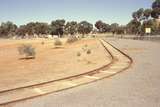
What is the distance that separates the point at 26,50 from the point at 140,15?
133590 mm

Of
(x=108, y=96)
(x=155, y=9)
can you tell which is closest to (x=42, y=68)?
(x=108, y=96)

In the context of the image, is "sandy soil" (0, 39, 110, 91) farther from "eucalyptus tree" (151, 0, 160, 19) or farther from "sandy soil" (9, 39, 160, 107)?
"eucalyptus tree" (151, 0, 160, 19)

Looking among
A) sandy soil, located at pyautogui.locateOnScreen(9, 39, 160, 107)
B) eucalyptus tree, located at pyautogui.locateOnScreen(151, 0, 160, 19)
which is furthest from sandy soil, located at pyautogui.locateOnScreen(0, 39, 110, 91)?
eucalyptus tree, located at pyautogui.locateOnScreen(151, 0, 160, 19)

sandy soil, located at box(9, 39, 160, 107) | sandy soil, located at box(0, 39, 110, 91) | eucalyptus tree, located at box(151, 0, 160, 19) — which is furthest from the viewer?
eucalyptus tree, located at box(151, 0, 160, 19)

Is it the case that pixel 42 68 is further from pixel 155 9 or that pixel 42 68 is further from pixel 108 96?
pixel 155 9

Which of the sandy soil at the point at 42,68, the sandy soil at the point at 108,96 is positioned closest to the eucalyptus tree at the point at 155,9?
the sandy soil at the point at 42,68

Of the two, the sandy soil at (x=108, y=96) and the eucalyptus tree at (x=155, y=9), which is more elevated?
the eucalyptus tree at (x=155, y=9)

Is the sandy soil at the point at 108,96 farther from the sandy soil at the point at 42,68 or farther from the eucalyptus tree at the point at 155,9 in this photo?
the eucalyptus tree at the point at 155,9

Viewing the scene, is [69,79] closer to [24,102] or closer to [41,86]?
[41,86]

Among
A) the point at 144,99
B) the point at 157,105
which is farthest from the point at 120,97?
the point at 157,105

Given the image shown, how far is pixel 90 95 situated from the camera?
9023 mm

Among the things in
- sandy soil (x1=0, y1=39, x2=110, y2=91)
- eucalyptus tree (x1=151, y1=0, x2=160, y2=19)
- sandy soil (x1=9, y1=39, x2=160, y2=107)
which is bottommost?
sandy soil (x1=0, y1=39, x2=110, y2=91)

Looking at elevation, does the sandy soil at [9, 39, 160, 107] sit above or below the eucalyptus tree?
below

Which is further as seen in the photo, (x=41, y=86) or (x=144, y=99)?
(x=41, y=86)
